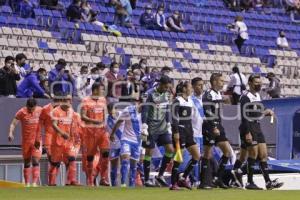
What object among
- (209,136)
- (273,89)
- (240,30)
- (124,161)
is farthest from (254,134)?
(240,30)

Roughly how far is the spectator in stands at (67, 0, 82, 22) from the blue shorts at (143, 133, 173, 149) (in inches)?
423

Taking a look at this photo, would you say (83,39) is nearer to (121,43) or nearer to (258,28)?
(121,43)

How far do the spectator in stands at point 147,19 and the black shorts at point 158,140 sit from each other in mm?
13055

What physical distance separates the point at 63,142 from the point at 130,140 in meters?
1.22

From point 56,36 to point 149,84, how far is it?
470 cm

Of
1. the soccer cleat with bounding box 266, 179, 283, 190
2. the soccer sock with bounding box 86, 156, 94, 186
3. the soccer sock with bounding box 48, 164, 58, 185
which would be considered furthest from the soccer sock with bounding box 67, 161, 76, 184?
the soccer cleat with bounding box 266, 179, 283, 190

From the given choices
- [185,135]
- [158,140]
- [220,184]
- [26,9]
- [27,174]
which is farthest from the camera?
[26,9]

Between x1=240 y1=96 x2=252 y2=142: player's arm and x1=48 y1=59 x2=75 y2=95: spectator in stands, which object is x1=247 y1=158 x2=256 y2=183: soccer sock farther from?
x1=48 y1=59 x2=75 y2=95: spectator in stands

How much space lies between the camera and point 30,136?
18.8 m

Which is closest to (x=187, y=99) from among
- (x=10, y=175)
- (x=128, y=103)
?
(x=128, y=103)

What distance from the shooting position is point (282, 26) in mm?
35969

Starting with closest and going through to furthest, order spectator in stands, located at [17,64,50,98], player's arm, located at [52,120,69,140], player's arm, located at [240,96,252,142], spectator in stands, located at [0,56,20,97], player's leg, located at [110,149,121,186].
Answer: player's arm, located at [240,96,252,142], player's arm, located at [52,120,69,140], player's leg, located at [110,149,121,186], spectator in stands, located at [0,56,20,97], spectator in stands, located at [17,64,50,98]

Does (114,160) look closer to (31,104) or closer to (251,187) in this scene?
(31,104)

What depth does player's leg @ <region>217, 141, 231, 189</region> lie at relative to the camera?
16766mm
